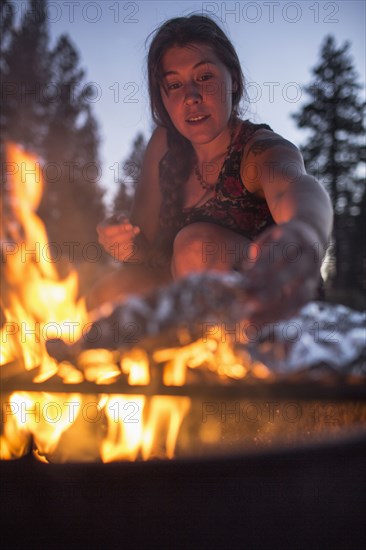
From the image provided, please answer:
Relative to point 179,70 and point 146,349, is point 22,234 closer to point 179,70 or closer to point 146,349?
point 179,70

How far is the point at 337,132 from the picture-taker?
711 centimetres

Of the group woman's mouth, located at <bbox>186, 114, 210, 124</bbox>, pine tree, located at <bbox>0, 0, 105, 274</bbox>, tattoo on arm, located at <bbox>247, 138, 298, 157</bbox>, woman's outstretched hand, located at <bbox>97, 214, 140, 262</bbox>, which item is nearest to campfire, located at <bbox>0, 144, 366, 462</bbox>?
woman's outstretched hand, located at <bbox>97, 214, 140, 262</bbox>

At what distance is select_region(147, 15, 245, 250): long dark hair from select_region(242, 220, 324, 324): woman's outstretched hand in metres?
0.94

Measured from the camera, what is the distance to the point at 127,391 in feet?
2.06

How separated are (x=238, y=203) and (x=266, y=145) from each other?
0.67 ft

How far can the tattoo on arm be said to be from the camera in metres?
1.18

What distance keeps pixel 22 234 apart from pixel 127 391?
109 cm

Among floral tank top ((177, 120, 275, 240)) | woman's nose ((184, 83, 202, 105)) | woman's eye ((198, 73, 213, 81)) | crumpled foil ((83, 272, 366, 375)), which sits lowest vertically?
crumpled foil ((83, 272, 366, 375))

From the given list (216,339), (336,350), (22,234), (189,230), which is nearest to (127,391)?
(216,339)

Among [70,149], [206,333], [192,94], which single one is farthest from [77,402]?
[70,149]

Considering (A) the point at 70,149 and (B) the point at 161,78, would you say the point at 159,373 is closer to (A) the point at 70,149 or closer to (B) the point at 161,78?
(B) the point at 161,78

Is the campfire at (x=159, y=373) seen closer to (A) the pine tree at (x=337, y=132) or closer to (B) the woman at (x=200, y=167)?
(B) the woman at (x=200, y=167)

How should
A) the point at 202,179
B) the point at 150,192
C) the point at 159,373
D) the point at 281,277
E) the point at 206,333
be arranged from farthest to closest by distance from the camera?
the point at 150,192 → the point at 202,179 → the point at 159,373 → the point at 206,333 → the point at 281,277

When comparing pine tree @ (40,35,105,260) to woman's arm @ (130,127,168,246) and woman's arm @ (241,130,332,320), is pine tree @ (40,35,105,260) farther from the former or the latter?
woman's arm @ (241,130,332,320)
